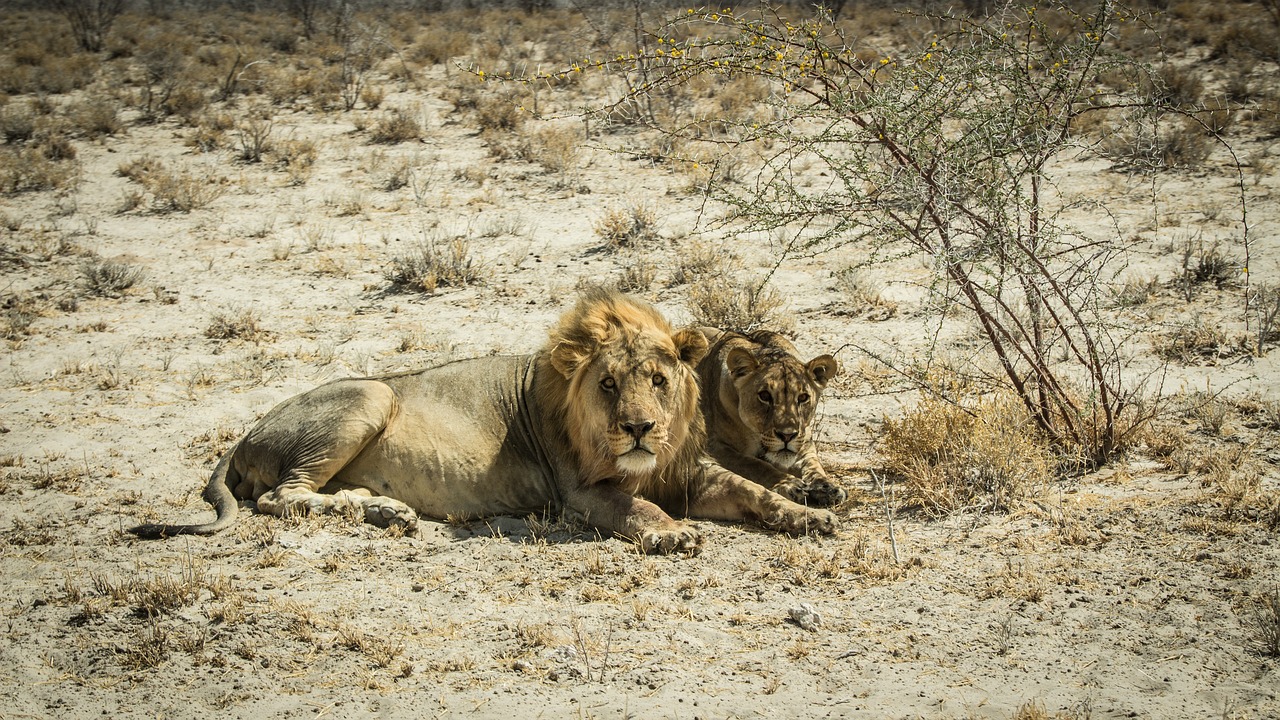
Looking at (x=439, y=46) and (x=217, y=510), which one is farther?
(x=439, y=46)

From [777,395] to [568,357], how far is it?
1.38m

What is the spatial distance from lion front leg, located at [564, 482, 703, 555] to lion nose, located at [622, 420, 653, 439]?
1.79 feet

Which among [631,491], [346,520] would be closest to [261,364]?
[346,520]

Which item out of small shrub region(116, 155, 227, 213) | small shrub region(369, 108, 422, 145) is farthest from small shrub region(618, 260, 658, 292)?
small shrub region(369, 108, 422, 145)

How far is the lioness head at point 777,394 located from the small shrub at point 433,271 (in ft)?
16.6

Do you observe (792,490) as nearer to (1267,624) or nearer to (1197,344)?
(1267,624)

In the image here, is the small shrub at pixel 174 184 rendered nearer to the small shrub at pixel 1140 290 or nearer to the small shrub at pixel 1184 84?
the small shrub at pixel 1140 290

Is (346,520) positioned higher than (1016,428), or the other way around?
(1016,428)

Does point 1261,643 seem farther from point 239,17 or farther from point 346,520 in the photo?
point 239,17

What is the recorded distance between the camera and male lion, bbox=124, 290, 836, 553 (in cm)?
609

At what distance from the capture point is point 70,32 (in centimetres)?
2728

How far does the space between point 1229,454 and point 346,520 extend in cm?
548

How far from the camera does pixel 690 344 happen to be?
6.25 meters

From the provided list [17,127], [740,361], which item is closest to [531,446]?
[740,361]
